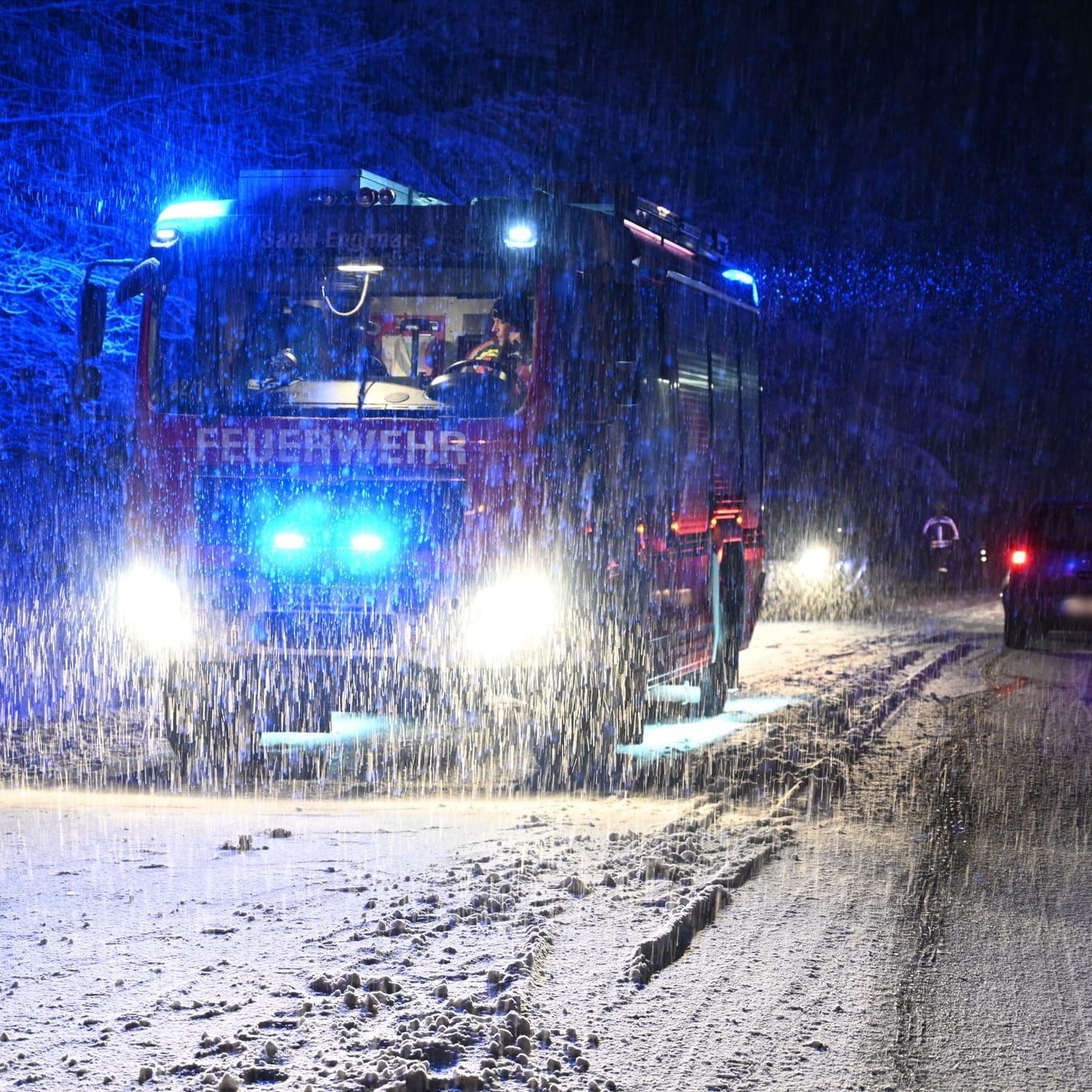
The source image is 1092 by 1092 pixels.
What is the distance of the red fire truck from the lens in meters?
9.52

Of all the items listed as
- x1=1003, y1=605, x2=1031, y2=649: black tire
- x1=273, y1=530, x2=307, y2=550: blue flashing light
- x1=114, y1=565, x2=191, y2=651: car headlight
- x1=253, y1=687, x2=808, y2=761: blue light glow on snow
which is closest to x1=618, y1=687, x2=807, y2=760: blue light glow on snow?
x1=253, y1=687, x2=808, y2=761: blue light glow on snow

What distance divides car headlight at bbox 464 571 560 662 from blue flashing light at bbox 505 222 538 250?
1.91 metres

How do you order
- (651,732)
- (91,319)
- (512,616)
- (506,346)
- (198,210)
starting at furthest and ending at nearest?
(651,732), (91,319), (198,210), (506,346), (512,616)

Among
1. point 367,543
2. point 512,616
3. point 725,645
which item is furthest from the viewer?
point 725,645

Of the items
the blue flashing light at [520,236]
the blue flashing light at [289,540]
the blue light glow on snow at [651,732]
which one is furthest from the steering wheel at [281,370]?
the blue light glow on snow at [651,732]

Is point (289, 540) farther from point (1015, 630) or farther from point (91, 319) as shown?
point (1015, 630)

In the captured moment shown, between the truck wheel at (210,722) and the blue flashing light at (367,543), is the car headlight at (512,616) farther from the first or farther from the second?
the truck wheel at (210,722)

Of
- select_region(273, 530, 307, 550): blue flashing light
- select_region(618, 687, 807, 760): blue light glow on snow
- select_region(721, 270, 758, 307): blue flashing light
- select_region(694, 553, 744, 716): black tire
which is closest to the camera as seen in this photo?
select_region(273, 530, 307, 550): blue flashing light

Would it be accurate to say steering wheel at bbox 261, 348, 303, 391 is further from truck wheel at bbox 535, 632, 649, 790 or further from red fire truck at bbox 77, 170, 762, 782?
truck wheel at bbox 535, 632, 649, 790

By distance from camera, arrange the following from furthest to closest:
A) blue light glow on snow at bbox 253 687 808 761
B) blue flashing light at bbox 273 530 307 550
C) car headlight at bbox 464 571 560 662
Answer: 1. blue light glow on snow at bbox 253 687 808 761
2. blue flashing light at bbox 273 530 307 550
3. car headlight at bbox 464 571 560 662

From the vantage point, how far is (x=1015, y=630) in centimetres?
1936

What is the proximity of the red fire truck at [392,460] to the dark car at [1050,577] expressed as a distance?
1013 centimetres

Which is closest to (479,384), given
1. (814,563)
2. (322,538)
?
(322,538)

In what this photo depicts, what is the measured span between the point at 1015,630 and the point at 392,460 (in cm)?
1171
